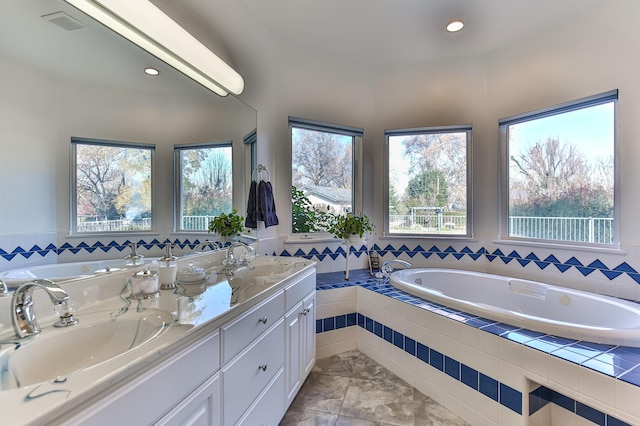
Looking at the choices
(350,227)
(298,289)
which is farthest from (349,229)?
(298,289)

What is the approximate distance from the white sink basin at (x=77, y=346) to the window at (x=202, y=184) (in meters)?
0.71

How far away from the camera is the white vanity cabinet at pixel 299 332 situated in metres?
1.70

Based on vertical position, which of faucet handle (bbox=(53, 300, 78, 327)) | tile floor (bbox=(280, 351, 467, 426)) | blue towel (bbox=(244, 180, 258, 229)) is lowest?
tile floor (bbox=(280, 351, 467, 426))

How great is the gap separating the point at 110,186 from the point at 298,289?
109cm

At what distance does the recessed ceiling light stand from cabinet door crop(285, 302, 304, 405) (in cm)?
248

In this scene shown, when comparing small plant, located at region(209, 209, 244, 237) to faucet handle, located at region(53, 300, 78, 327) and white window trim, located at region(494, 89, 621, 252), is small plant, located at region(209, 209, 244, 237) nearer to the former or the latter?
faucet handle, located at region(53, 300, 78, 327)

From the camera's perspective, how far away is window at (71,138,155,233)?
1.20 m

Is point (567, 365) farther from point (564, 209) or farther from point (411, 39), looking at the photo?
point (411, 39)

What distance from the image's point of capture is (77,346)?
0.91 m

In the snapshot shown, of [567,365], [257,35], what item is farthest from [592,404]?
[257,35]

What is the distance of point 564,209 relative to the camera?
100 inches

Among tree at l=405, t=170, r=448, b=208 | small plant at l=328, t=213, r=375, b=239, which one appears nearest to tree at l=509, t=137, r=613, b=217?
tree at l=405, t=170, r=448, b=208

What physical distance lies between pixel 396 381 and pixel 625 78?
2.64m

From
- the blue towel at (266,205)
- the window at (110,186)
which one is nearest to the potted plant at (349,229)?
the blue towel at (266,205)
